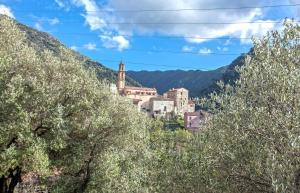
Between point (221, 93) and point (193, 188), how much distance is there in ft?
10.5

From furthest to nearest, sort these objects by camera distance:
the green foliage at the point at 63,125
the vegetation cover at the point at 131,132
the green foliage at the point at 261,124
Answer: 1. the green foliage at the point at 63,125
2. the vegetation cover at the point at 131,132
3. the green foliage at the point at 261,124

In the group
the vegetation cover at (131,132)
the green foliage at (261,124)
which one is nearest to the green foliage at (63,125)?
the vegetation cover at (131,132)

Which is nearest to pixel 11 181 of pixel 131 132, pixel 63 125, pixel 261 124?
pixel 63 125

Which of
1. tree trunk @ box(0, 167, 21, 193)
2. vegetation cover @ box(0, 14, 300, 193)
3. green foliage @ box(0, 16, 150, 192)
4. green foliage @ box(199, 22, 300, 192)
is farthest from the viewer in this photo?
tree trunk @ box(0, 167, 21, 193)

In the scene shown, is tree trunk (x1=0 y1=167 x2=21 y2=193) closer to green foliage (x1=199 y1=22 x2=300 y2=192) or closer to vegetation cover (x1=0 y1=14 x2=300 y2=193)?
vegetation cover (x1=0 y1=14 x2=300 y2=193)

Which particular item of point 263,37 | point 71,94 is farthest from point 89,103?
point 263,37

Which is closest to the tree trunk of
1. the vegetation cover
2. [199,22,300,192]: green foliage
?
the vegetation cover

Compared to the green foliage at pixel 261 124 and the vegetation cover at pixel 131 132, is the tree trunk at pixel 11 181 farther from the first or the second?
the green foliage at pixel 261 124

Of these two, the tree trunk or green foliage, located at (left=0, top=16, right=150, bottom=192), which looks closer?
green foliage, located at (left=0, top=16, right=150, bottom=192)

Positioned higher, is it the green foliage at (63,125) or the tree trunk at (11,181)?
the green foliage at (63,125)

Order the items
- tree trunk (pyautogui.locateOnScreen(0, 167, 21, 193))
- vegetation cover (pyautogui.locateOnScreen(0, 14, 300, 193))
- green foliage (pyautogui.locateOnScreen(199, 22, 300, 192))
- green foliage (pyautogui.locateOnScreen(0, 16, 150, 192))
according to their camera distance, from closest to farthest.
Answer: green foliage (pyautogui.locateOnScreen(199, 22, 300, 192)) → vegetation cover (pyautogui.locateOnScreen(0, 14, 300, 193)) → green foliage (pyautogui.locateOnScreen(0, 16, 150, 192)) → tree trunk (pyautogui.locateOnScreen(0, 167, 21, 193))

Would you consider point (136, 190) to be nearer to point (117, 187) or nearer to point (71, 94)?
point (117, 187)

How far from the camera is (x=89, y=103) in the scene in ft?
81.1

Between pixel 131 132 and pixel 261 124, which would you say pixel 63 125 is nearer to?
pixel 131 132
